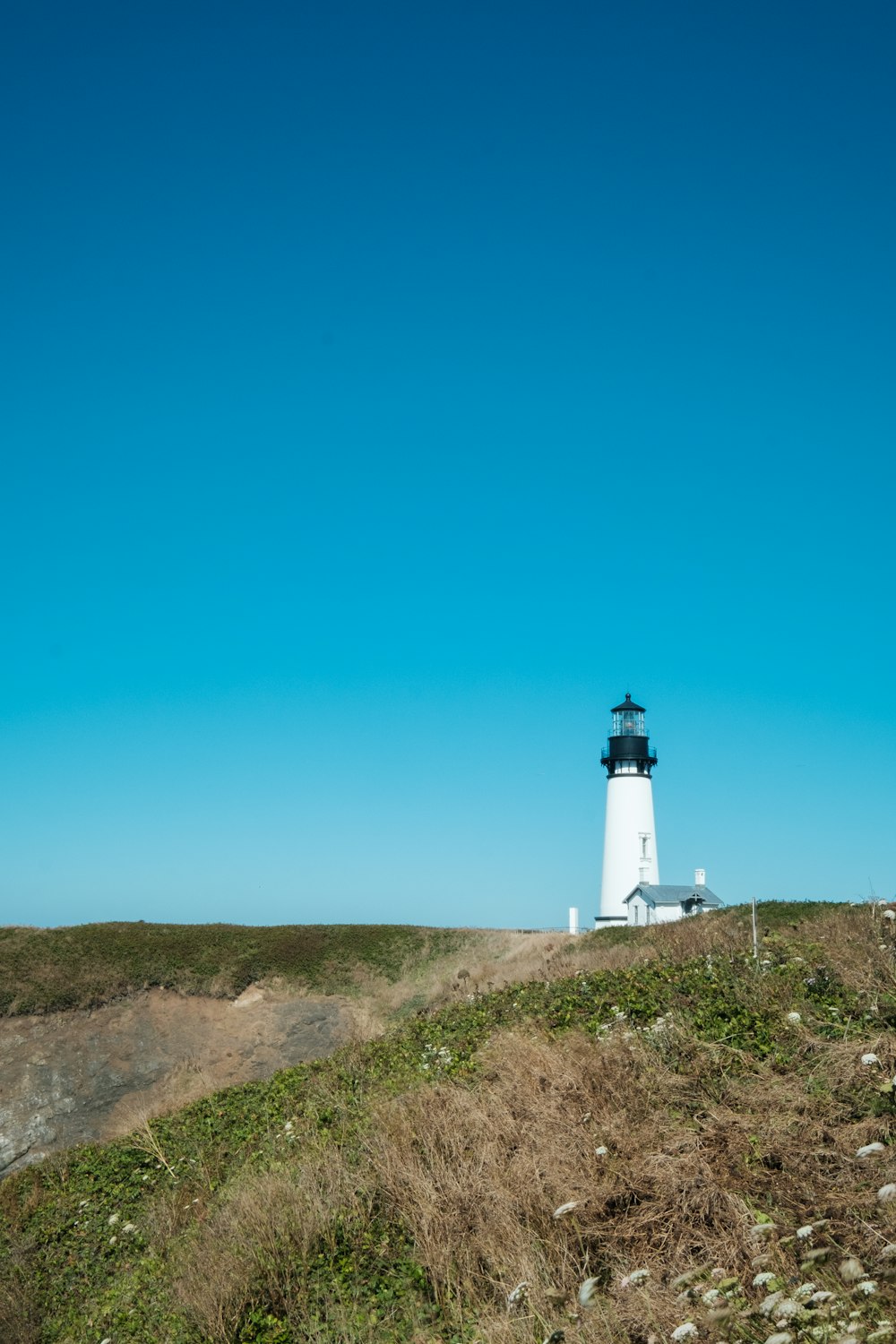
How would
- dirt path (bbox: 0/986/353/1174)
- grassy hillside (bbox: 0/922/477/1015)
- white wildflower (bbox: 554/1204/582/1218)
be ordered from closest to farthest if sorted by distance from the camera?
white wildflower (bbox: 554/1204/582/1218) < dirt path (bbox: 0/986/353/1174) < grassy hillside (bbox: 0/922/477/1015)

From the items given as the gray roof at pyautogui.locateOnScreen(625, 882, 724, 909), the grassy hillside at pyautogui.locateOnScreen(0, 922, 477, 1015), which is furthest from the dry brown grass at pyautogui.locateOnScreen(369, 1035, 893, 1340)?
the gray roof at pyautogui.locateOnScreen(625, 882, 724, 909)

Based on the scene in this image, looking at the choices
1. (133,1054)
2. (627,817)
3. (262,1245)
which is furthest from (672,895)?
(262,1245)

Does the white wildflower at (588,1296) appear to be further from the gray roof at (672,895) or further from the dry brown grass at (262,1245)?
the gray roof at (672,895)

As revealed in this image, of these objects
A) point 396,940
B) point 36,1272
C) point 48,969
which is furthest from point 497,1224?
point 396,940

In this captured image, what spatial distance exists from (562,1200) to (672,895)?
3947 cm

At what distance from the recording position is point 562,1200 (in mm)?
7035

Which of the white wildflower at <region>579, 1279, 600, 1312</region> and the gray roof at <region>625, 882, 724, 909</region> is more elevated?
the gray roof at <region>625, 882, 724, 909</region>

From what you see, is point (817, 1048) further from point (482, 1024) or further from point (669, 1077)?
point (482, 1024)

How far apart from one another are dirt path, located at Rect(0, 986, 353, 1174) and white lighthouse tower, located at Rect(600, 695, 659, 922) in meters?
18.2

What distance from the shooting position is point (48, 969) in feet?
103

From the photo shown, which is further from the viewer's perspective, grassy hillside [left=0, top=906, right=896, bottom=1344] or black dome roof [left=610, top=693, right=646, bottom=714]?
black dome roof [left=610, top=693, right=646, bottom=714]

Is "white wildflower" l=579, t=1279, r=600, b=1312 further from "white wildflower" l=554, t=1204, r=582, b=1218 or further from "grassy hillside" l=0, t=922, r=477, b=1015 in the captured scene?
"grassy hillside" l=0, t=922, r=477, b=1015

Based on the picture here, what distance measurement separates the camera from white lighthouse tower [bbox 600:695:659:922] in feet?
153

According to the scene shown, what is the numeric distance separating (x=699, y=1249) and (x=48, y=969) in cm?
2933
